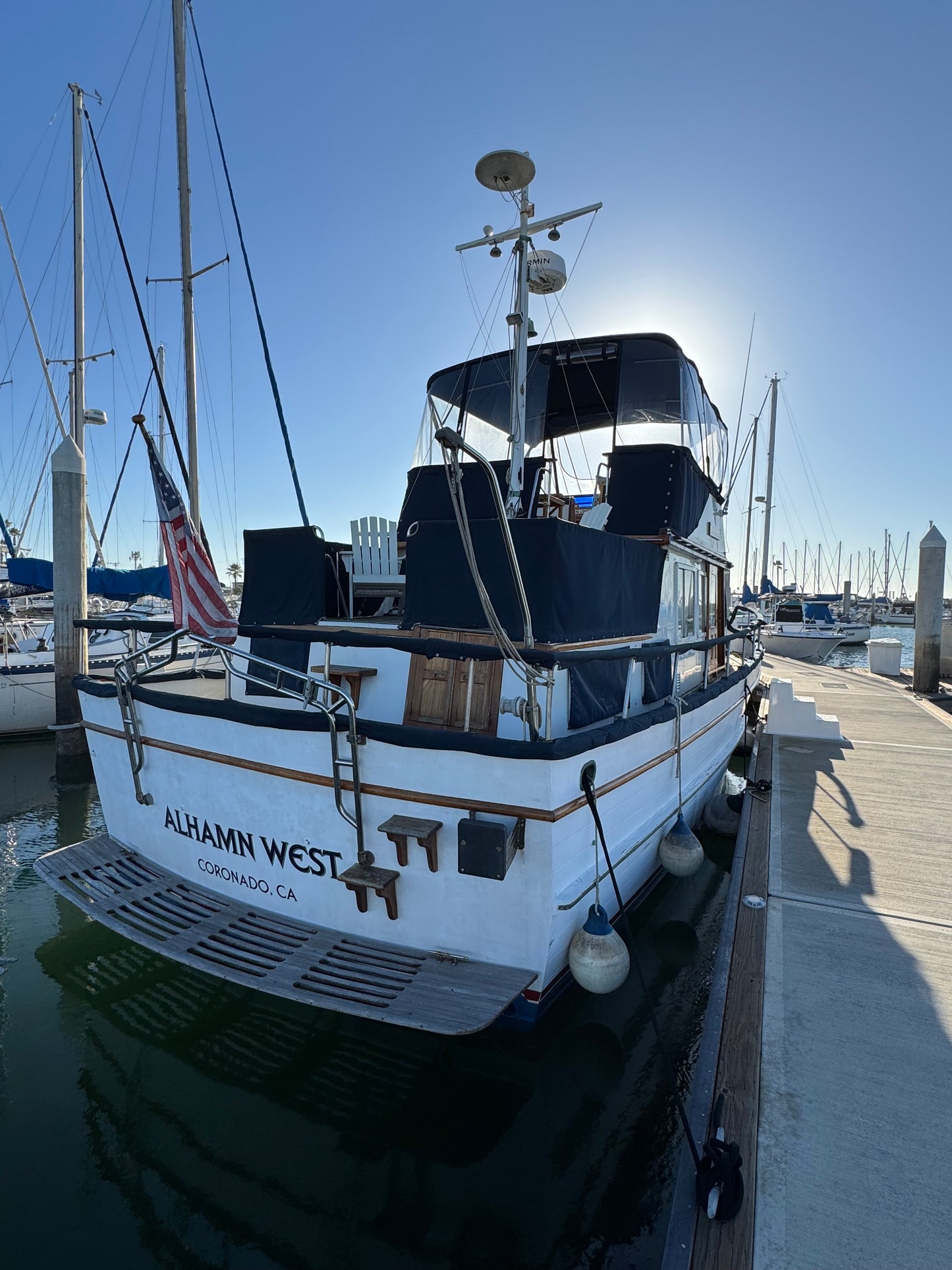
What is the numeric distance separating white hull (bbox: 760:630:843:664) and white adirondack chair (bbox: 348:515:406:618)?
1245 inches

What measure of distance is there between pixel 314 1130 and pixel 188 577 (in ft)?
14.6

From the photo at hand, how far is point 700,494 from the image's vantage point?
7.25m

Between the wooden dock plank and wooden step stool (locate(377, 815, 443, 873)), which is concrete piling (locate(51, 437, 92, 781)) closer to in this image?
wooden step stool (locate(377, 815, 443, 873))

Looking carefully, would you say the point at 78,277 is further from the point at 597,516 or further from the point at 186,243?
the point at 597,516

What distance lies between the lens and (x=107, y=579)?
604 inches

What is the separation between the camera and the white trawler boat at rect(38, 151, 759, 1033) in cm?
356

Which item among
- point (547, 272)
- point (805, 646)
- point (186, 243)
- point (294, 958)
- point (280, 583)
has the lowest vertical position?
point (294, 958)

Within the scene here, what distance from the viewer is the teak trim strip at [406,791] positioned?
3.52 m

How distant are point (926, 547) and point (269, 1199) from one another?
20.5 m

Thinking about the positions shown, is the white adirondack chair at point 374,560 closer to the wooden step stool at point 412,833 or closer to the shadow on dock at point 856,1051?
the wooden step stool at point 412,833

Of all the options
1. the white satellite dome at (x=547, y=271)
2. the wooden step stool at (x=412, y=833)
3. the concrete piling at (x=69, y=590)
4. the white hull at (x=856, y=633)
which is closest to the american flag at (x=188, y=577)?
the wooden step stool at (x=412, y=833)

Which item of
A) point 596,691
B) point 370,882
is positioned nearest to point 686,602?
point 596,691

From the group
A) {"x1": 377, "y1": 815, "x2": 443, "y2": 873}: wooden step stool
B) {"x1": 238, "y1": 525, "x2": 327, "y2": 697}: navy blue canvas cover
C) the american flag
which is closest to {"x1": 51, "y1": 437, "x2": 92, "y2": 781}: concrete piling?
the american flag

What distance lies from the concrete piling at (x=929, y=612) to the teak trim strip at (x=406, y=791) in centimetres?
1546
